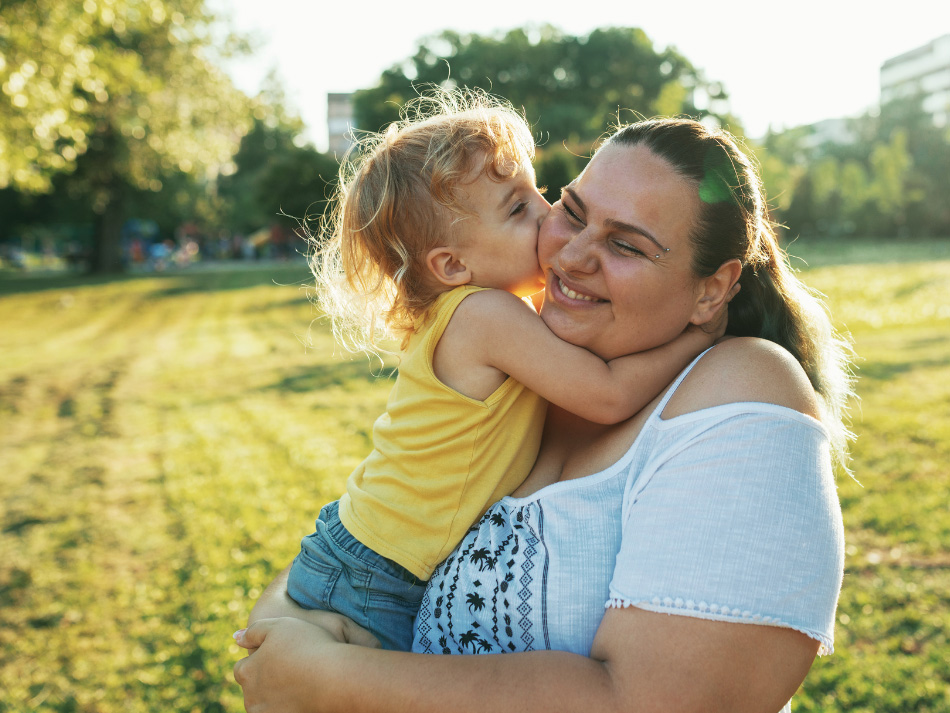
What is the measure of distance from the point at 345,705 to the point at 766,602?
35.2 inches

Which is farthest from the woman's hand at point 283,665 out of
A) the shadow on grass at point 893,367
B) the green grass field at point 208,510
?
the shadow on grass at point 893,367

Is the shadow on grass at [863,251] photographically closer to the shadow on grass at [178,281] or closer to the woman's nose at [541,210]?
the shadow on grass at [178,281]

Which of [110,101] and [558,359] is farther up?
[110,101]

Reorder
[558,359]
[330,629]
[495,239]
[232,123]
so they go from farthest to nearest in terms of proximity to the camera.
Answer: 1. [232,123]
2. [495,239]
3. [558,359]
4. [330,629]

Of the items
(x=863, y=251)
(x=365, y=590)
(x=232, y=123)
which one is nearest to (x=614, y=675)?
(x=365, y=590)

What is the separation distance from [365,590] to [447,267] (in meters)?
1.05

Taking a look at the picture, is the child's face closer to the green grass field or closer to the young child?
the young child

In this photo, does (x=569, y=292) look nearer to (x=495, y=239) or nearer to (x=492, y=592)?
(x=495, y=239)

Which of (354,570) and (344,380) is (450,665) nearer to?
(354,570)

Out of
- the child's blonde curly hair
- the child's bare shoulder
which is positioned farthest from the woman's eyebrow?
the child's blonde curly hair

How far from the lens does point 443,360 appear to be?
7.35ft

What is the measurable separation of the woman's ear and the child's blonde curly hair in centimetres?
85

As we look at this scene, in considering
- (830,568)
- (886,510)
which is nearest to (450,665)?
(830,568)

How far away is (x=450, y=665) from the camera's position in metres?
1.51
